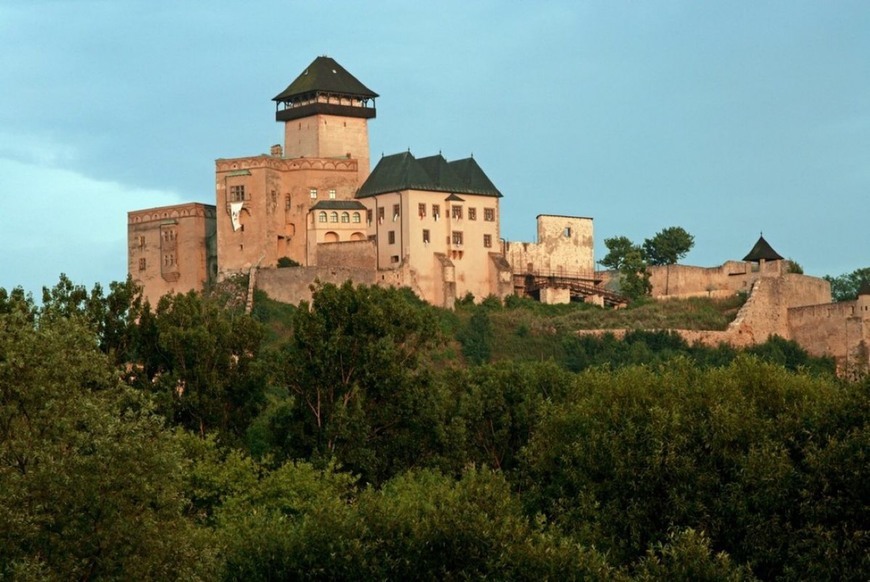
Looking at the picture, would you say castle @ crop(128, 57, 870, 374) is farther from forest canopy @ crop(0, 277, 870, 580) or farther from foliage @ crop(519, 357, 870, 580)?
foliage @ crop(519, 357, 870, 580)

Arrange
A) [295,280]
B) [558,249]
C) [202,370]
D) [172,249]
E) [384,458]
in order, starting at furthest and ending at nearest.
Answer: [558,249], [172,249], [295,280], [202,370], [384,458]

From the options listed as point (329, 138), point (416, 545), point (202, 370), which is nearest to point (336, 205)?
point (329, 138)

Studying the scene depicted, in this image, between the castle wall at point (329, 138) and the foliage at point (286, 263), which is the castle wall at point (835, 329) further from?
the foliage at point (286, 263)

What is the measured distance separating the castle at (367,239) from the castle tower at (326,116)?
62 millimetres

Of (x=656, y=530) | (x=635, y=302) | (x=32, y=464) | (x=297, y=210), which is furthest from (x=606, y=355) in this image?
(x=32, y=464)

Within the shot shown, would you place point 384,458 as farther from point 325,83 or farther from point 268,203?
point 325,83

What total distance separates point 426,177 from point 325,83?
6.34 metres

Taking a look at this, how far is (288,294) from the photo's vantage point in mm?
86188

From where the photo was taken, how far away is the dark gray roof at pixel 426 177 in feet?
294

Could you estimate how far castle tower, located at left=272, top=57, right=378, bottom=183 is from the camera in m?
91.7

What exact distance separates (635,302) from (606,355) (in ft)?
28.3

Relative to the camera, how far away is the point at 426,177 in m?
90.3

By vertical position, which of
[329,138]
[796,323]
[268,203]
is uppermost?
[329,138]

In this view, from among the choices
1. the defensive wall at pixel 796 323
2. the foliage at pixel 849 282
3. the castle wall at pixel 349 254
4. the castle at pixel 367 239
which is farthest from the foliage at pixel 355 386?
the foliage at pixel 849 282
